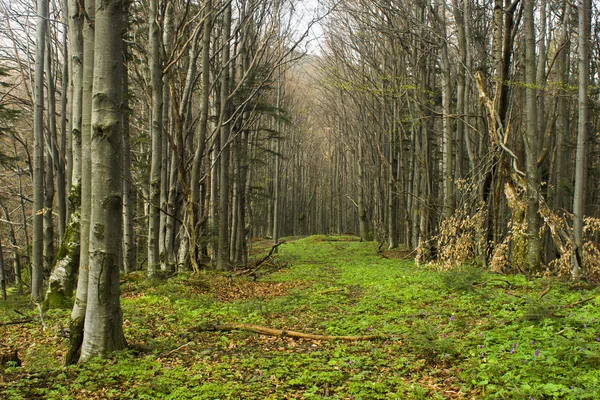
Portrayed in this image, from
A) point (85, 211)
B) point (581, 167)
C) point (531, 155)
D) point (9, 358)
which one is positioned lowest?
point (9, 358)

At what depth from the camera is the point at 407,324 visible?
534 centimetres

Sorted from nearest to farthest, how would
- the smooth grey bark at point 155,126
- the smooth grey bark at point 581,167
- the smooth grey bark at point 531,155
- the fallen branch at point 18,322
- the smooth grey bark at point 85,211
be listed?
1. the smooth grey bark at point 85,211
2. the fallen branch at point 18,322
3. the smooth grey bark at point 581,167
4. the smooth grey bark at point 531,155
5. the smooth grey bark at point 155,126

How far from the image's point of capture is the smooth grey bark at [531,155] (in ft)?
24.8

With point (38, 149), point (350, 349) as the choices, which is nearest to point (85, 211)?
point (350, 349)

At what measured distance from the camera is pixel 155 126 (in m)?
8.45

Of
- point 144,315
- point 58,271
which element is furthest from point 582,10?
point 58,271

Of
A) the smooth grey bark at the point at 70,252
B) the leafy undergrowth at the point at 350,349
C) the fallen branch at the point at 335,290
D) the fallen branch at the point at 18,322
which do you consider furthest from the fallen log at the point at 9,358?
the fallen branch at the point at 335,290

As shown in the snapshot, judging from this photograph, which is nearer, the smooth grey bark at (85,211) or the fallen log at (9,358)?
the fallen log at (9,358)

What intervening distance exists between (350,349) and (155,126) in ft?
19.6

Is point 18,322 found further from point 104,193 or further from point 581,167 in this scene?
point 581,167

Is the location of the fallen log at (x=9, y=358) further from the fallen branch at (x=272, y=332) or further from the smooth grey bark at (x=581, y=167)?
the smooth grey bark at (x=581, y=167)

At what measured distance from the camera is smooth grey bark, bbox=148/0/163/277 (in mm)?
8195

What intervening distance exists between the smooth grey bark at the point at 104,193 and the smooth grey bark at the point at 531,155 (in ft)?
22.1

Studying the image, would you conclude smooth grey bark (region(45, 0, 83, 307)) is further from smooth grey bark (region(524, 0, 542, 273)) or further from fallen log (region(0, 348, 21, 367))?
smooth grey bark (region(524, 0, 542, 273))
